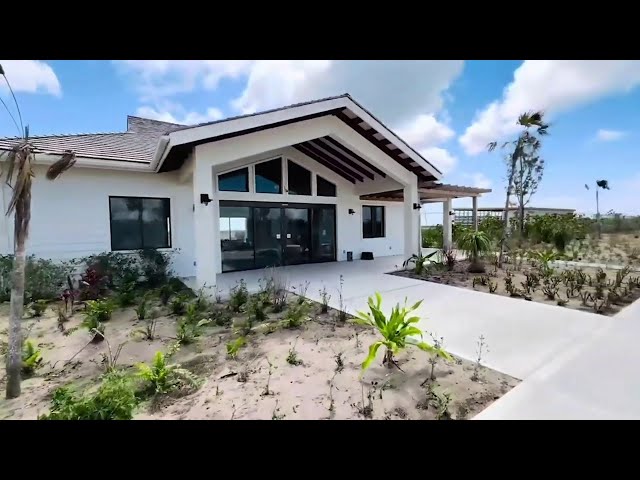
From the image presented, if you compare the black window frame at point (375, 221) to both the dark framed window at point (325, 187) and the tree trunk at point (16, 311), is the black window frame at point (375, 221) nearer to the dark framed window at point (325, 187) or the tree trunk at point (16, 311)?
the dark framed window at point (325, 187)

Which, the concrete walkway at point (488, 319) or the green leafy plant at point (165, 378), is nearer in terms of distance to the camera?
the green leafy plant at point (165, 378)

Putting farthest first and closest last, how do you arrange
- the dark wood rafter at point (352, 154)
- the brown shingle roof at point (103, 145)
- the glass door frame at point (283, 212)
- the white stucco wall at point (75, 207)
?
the glass door frame at point (283, 212) → the dark wood rafter at point (352, 154) → the brown shingle roof at point (103, 145) → the white stucco wall at point (75, 207)

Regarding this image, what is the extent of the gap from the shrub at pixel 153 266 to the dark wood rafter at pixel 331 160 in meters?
6.40

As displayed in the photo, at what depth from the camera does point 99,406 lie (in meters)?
3.03

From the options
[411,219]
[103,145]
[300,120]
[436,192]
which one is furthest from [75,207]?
[436,192]

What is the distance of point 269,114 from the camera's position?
26.1ft

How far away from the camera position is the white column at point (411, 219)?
11.6 m

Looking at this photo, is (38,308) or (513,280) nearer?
(38,308)

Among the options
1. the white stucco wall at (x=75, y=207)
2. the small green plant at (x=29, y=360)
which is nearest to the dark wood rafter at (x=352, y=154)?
the white stucco wall at (x=75, y=207)

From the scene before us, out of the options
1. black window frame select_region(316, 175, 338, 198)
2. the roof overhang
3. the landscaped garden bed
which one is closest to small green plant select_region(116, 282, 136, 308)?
the landscaped garden bed

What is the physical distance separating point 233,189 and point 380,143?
5379 mm

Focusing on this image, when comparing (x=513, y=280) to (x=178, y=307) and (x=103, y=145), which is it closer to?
(x=178, y=307)
